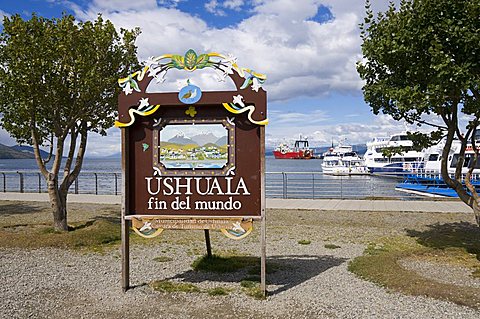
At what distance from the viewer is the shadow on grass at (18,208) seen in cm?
1378

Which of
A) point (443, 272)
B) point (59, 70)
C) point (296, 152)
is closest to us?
point (443, 272)

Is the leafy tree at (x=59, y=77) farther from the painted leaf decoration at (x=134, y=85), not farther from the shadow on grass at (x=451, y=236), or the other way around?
the shadow on grass at (x=451, y=236)

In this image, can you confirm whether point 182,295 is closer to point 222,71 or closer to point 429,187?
point 222,71

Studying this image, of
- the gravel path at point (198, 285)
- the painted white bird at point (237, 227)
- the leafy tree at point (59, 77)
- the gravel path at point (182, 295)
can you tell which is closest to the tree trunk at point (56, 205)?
the leafy tree at point (59, 77)

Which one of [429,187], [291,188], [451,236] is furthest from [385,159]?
[451,236]

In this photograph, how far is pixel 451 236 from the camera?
985 centimetres

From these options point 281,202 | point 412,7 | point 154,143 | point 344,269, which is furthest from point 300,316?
point 281,202

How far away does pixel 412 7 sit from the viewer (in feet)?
23.8

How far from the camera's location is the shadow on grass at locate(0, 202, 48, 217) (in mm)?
13784

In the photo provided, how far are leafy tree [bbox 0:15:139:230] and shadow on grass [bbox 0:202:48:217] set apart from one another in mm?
4007

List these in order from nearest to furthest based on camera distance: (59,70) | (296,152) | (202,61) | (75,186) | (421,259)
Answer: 1. (202,61)
2. (421,259)
3. (59,70)
4. (75,186)
5. (296,152)

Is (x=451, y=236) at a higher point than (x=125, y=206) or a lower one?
lower

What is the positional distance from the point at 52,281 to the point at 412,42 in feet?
21.0

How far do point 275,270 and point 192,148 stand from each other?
7.95 feet
